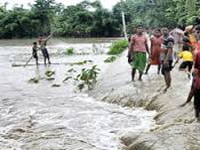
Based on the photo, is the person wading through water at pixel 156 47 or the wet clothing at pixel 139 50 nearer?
the wet clothing at pixel 139 50

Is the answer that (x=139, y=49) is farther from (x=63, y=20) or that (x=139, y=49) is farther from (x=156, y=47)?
(x=63, y=20)

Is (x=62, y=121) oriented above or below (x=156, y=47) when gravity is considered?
below

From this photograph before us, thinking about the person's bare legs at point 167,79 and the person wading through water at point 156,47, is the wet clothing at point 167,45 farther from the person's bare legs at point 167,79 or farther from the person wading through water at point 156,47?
the person wading through water at point 156,47

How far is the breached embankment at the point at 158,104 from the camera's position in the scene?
7.30m

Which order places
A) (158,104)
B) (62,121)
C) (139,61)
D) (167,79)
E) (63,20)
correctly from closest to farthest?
(62,121), (158,104), (167,79), (139,61), (63,20)

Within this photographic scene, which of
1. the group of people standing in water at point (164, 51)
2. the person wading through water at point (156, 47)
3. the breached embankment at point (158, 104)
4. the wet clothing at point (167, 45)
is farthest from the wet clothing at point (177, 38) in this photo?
the wet clothing at point (167, 45)

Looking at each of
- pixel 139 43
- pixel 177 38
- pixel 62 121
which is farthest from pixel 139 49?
pixel 177 38

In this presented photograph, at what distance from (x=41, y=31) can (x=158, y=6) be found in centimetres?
2421

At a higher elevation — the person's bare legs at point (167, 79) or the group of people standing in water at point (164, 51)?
the group of people standing in water at point (164, 51)

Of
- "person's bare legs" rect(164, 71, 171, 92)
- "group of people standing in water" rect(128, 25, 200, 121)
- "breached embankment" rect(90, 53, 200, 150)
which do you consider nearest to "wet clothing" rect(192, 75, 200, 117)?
"breached embankment" rect(90, 53, 200, 150)

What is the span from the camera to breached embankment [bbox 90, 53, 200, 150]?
7.30m

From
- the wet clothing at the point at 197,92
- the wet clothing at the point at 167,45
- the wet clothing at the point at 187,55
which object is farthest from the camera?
the wet clothing at the point at 187,55

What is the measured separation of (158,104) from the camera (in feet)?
36.0

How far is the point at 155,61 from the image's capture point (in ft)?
46.7
